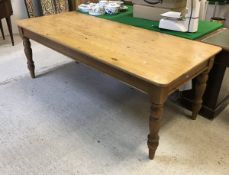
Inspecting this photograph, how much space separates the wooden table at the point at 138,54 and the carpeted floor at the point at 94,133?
16 centimetres

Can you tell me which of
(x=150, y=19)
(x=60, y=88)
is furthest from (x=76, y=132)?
→ (x=150, y=19)

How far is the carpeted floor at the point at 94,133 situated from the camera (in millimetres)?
1327

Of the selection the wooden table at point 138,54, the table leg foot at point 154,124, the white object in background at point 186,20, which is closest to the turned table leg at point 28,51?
the wooden table at point 138,54

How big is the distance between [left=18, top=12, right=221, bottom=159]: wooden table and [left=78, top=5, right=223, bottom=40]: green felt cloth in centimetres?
9

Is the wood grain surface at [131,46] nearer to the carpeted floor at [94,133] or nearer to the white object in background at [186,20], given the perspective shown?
the white object in background at [186,20]

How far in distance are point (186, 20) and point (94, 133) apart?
1049 mm

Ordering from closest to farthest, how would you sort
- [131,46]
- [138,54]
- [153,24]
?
[138,54] → [131,46] → [153,24]

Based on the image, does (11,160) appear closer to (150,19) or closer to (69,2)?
(150,19)

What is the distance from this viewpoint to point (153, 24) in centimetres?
190

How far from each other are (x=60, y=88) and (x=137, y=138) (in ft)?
3.15

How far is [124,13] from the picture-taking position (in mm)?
2262

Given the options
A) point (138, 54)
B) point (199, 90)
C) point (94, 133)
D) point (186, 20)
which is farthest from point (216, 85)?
point (94, 133)

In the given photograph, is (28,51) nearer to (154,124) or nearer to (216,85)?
(154,124)

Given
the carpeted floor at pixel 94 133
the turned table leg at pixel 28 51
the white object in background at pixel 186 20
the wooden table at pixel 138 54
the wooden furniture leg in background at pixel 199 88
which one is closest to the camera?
the wooden table at pixel 138 54
